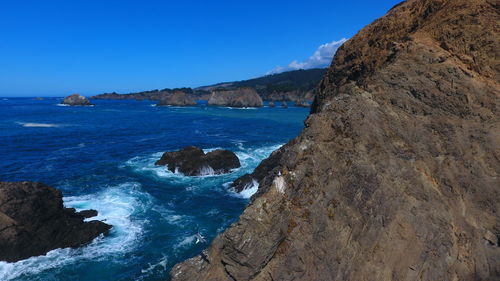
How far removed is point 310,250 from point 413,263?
3.78 metres

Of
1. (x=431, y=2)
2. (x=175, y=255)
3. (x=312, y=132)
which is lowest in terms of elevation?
(x=175, y=255)

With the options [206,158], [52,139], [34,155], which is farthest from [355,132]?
[52,139]

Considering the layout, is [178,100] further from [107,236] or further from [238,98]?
[107,236]

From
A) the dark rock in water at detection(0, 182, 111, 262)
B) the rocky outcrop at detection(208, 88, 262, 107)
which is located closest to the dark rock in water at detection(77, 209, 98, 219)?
the dark rock in water at detection(0, 182, 111, 262)

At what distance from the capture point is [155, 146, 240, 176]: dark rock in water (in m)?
39.1

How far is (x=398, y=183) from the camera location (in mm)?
11891

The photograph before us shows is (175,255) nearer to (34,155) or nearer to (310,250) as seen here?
(310,250)

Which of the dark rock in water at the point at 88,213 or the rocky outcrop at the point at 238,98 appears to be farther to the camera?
the rocky outcrop at the point at 238,98

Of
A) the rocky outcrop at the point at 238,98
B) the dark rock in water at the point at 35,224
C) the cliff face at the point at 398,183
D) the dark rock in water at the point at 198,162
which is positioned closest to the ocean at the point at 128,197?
the dark rock in water at the point at 35,224

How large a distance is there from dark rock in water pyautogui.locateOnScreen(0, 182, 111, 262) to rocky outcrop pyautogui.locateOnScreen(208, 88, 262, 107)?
535ft

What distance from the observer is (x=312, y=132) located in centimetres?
1310

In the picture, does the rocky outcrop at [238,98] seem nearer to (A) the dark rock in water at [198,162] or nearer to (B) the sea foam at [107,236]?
(A) the dark rock in water at [198,162]

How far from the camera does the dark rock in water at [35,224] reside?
65.7 ft

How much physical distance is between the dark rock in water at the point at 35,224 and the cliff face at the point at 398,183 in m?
13.3
